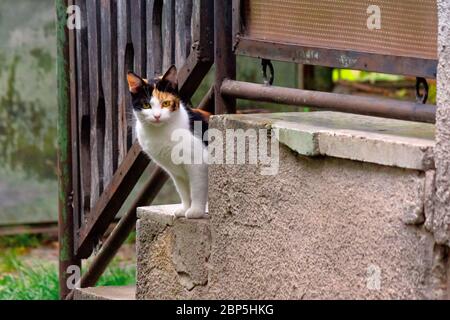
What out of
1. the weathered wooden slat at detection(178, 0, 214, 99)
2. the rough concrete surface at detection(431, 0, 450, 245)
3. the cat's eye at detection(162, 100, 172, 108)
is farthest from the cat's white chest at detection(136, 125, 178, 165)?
the rough concrete surface at detection(431, 0, 450, 245)

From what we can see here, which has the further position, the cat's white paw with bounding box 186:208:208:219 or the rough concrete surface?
the cat's white paw with bounding box 186:208:208:219

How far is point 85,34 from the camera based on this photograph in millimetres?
5539

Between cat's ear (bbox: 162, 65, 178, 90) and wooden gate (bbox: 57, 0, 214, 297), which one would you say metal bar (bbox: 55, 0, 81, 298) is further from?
cat's ear (bbox: 162, 65, 178, 90)

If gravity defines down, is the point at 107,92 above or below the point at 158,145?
above

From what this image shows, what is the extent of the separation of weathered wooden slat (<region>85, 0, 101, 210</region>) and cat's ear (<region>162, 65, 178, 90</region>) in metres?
1.01

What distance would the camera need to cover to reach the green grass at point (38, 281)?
6.64m

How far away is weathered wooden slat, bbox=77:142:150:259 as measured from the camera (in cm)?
503

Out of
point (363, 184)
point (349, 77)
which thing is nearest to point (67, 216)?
point (363, 184)

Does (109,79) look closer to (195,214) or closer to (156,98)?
(156,98)

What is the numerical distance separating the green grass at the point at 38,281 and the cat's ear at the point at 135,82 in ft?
7.71

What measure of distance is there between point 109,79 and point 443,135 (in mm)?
2532

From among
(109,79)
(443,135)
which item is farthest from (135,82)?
(443,135)

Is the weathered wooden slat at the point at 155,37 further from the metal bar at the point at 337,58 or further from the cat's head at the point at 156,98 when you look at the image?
the metal bar at the point at 337,58

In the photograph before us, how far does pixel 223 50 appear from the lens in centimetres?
437
